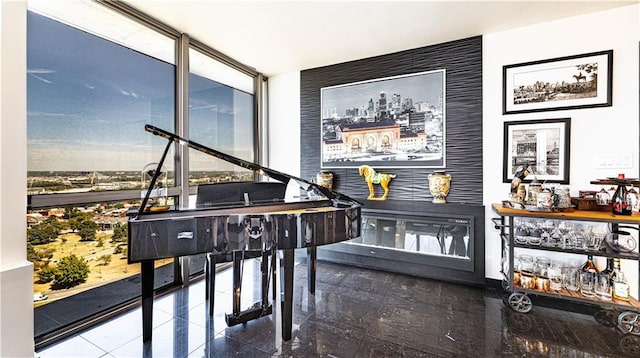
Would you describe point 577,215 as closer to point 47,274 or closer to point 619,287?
point 619,287

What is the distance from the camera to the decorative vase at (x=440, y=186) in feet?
9.97

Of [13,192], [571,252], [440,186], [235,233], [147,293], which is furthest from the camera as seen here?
[440,186]

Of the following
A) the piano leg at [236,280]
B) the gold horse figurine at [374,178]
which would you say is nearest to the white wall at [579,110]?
the gold horse figurine at [374,178]

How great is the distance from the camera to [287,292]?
1908mm

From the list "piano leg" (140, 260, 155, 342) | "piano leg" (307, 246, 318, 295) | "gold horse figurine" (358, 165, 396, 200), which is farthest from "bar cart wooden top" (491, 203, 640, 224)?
"piano leg" (140, 260, 155, 342)

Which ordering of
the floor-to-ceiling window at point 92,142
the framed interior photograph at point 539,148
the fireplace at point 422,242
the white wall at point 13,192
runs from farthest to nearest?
the fireplace at point 422,242 → the framed interior photograph at point 539,148 → the floor-to-ceiling window at point 92,142 → the white wall at point 13,192

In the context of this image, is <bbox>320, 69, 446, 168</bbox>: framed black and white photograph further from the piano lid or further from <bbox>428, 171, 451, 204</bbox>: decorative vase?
the piano lid

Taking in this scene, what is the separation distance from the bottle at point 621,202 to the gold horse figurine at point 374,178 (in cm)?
190

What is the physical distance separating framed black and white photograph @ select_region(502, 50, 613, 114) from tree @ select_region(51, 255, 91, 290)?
419cm

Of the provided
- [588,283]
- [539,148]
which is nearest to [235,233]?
[588,283]

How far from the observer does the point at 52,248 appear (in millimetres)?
2027

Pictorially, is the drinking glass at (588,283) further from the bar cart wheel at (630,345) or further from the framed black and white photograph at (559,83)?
the framed black and white photograph at (559,83)

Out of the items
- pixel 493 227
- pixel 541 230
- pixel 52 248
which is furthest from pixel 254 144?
pixel 541 230

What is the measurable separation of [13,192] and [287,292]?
174 centimetres
